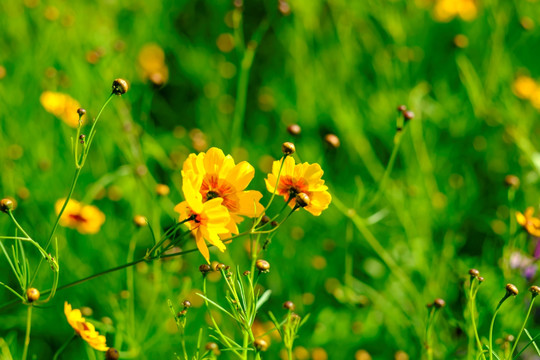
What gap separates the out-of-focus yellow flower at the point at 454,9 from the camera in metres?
1.90

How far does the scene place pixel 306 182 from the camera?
2.67 feet

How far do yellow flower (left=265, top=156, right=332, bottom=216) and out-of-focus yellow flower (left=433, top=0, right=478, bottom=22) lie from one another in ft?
4.46

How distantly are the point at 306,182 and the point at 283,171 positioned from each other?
0.04 meters

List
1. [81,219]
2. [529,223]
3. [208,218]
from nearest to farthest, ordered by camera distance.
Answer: [208,218] < [529,223] < [81,219]

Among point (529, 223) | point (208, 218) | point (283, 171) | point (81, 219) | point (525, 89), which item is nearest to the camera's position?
point (208, 218)

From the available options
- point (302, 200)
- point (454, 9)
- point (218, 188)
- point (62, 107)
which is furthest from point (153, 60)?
point (302, 200)

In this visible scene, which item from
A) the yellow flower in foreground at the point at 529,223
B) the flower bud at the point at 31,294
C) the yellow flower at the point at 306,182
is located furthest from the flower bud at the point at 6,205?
the yellow flower in foreground at the point at 529,223

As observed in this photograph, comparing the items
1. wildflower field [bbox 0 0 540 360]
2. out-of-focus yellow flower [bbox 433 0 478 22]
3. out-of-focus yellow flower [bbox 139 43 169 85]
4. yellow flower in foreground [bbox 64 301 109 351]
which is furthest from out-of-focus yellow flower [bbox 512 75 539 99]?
yellow flower in foreground [bbox 64 301 109 351]

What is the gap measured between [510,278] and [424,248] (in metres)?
0.26

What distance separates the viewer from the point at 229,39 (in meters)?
1.93

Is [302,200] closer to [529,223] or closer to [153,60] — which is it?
[529,223]

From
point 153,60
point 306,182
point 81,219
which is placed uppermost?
point 306,182

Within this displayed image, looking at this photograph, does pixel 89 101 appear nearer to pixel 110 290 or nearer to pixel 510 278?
pixel 110 290

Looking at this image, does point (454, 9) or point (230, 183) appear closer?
point (230, 183)
